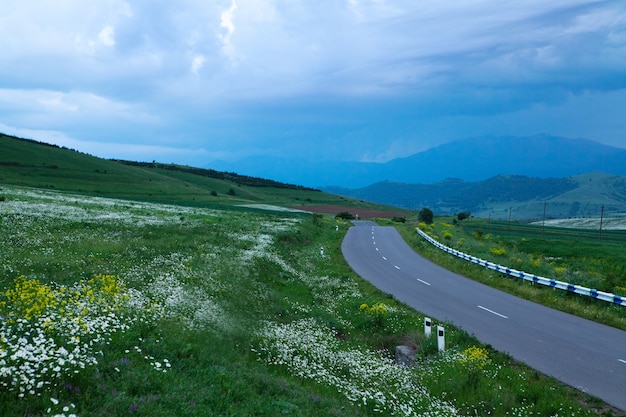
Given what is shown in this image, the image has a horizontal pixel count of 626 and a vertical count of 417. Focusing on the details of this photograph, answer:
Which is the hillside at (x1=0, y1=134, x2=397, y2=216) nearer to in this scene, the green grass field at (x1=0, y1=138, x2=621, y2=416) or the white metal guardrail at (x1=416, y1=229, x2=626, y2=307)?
the white metal guardrail at (x1=416, y1=229, x2=626, y2=307)

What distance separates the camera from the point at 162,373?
9.91 meters

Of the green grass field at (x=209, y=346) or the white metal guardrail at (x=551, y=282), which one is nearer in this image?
the green grass field at (x=209, y=346)

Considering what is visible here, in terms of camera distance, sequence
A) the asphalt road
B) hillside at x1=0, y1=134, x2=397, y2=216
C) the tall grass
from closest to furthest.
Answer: the tall grass < the asphalt road < hillside at x1=0, y1=134, x2=397, y2=216

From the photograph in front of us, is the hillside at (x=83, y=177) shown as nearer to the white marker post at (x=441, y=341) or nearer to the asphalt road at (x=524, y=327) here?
the asphalt road at (x=524, y=327)

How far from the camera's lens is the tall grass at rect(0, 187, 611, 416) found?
8.76 meters

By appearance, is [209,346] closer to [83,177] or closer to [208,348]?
[208,348]

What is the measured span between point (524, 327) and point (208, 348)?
566 inches

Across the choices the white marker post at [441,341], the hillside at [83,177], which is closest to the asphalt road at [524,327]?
the white marker post at [441,341]

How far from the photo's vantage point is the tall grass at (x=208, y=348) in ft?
28.7

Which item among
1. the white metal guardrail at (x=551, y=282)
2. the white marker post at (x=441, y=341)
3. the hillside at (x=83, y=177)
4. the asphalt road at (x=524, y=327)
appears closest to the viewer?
the asphalt road at (x=524, y=327)

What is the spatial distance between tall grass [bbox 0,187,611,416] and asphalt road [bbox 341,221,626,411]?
1157mm

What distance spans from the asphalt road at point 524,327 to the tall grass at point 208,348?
3.80ft

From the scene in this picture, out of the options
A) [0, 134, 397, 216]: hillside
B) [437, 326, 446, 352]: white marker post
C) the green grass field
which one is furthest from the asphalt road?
[0, 134, 397, 216]: hillside

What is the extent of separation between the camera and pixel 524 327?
797 inches
